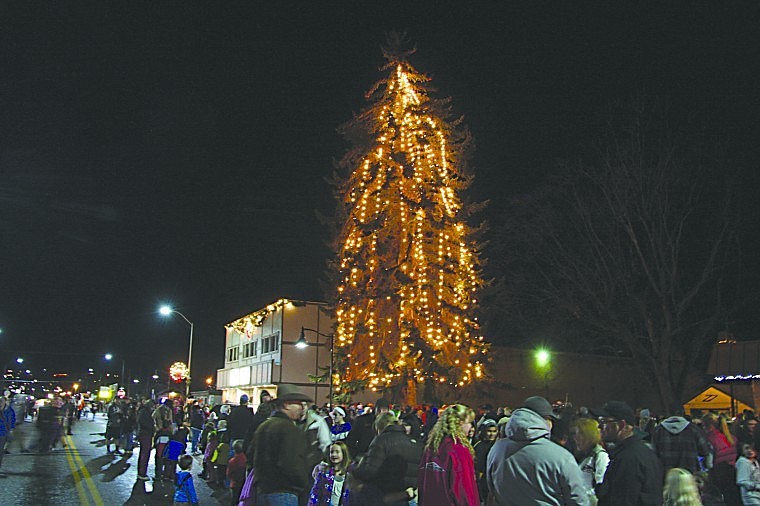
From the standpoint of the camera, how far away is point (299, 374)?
43.2 metres

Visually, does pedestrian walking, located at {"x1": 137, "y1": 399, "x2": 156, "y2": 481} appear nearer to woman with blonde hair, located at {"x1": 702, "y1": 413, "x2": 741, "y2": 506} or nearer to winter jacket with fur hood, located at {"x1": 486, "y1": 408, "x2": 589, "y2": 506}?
woman with blonde hair, located at {"x1": 702, "y1": 413, "x2": 741, "y2": 506}

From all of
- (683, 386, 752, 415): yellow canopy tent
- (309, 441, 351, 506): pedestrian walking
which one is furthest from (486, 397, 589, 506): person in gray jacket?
(683, 386, 752, 415): yellow canopy tent

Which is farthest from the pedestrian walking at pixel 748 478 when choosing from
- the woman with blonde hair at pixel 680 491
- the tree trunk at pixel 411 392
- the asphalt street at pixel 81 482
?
the tree trunk at pixel 411 392

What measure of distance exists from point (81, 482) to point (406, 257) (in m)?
13.1

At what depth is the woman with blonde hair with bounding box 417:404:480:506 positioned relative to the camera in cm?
612

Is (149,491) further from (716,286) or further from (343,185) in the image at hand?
(716,286)

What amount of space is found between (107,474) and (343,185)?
1377 centimetres

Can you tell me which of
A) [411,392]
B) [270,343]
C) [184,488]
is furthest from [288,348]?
[184,488]

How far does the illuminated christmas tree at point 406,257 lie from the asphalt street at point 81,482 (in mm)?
7067

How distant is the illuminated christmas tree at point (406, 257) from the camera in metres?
24.6

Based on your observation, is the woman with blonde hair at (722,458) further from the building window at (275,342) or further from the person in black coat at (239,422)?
the building window at (275,342)

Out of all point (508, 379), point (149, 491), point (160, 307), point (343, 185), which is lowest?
point (149, 491)

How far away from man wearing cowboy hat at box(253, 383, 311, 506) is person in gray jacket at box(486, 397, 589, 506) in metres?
1.80

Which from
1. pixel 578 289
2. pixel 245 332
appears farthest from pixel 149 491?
pixel 245 332
